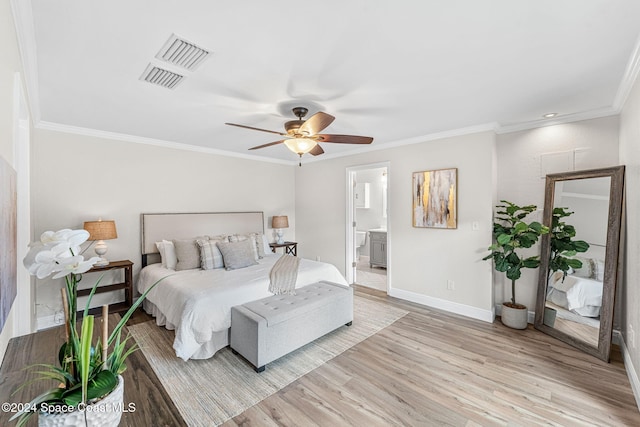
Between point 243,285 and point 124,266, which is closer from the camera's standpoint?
point 243,285

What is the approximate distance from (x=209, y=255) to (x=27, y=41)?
2586 millimetres

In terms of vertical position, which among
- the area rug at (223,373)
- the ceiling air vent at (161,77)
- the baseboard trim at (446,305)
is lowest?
the area rug at (223,373)

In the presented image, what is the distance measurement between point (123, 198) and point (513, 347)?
5.12m

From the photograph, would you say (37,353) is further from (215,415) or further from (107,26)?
(107,26)

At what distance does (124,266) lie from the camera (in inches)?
138

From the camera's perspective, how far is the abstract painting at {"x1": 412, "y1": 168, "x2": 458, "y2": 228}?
375 cm

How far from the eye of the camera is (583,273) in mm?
2916

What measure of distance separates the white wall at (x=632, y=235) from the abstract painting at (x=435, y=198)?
1.55 m

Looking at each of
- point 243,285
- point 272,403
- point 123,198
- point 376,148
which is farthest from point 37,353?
point 376,148

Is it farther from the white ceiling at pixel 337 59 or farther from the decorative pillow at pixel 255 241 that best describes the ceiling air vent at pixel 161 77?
the decorative pillow at pixel 255 241

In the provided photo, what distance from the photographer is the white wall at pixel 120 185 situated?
10.9ft

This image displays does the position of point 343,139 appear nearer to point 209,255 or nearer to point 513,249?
point 209,255

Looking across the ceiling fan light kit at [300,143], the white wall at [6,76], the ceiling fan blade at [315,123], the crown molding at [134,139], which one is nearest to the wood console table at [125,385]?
the white wall at [6,76]

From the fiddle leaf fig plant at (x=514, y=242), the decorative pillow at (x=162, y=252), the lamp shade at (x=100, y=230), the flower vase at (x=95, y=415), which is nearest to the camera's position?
the flower vase at (x=95, y=415)
